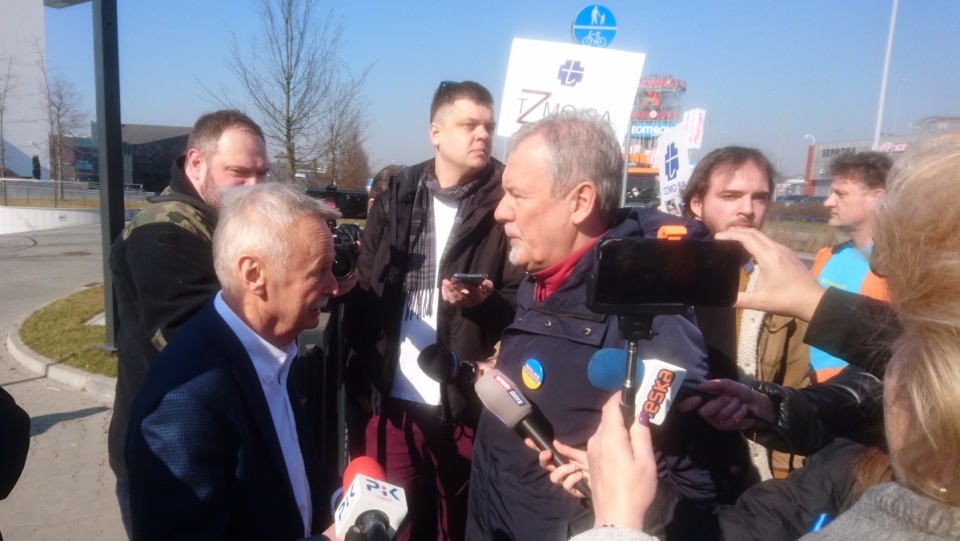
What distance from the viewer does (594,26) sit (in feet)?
20.0

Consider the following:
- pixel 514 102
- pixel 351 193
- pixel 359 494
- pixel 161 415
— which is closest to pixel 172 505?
pixel 161 415

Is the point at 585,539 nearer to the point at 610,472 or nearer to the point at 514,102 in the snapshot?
the point at 610,472

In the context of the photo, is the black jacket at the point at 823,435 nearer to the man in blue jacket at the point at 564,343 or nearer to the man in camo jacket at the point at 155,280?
the man in blue jacket at the point at 564,343

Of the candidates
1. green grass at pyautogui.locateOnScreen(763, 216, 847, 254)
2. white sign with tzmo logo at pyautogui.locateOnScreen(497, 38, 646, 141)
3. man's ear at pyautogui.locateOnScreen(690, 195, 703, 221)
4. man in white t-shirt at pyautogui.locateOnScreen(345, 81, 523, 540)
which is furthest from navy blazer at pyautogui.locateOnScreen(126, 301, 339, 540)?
green grass at pyautogui.locateOnScreen(763, 216, 847, 254)

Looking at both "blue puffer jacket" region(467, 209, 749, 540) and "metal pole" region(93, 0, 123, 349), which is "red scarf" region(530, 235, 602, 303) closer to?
"blue puffer jacket" region(467, 209, 749, 540)

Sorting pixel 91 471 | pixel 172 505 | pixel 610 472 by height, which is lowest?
pixel 91 471

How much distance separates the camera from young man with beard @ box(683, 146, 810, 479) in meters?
2.66

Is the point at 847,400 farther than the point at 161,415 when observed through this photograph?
Yes

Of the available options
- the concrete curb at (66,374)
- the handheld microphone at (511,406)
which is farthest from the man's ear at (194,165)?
the concrete curb at (66,374)

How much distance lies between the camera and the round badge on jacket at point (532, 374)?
1798 millimetres

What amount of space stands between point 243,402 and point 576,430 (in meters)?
0.87

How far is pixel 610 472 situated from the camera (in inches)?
47.3

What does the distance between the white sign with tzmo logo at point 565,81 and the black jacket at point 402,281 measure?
148 centimetres

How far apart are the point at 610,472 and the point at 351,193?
2.93 m
